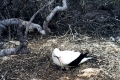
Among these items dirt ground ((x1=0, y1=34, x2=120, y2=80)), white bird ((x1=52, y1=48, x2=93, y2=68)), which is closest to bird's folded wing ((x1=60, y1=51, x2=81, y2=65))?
white bird ((x1=52, y1=48, x2=93, y2=68))

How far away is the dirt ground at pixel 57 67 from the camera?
14.7 feet

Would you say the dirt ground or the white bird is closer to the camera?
the dirt ground

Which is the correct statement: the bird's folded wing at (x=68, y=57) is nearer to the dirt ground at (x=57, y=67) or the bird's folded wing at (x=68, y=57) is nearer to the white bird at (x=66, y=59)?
the white bird at (x=66, y=59)

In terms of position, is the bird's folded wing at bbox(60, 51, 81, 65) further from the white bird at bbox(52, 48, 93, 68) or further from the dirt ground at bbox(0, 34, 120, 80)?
the dirt ground at bbox(0, 34, 120, 80)

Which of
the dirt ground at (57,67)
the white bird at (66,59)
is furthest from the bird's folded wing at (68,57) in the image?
the dirt ground at (57,67)

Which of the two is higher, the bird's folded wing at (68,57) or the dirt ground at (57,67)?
the bird's folded wing at (68,57)

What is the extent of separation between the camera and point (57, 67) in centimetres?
480

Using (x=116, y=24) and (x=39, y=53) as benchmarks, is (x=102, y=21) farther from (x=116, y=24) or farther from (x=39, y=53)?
(x=39, y=53)

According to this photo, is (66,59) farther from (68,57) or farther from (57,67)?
(57,67)

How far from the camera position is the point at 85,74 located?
14.6 ft

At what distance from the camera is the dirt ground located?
14.7 ft

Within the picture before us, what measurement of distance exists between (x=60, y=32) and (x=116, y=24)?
1162 millimetres

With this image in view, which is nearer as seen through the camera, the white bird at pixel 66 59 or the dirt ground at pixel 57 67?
the dirt ground at pixel 57 67

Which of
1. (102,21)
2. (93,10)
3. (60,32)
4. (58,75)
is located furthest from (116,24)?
(58,75)
